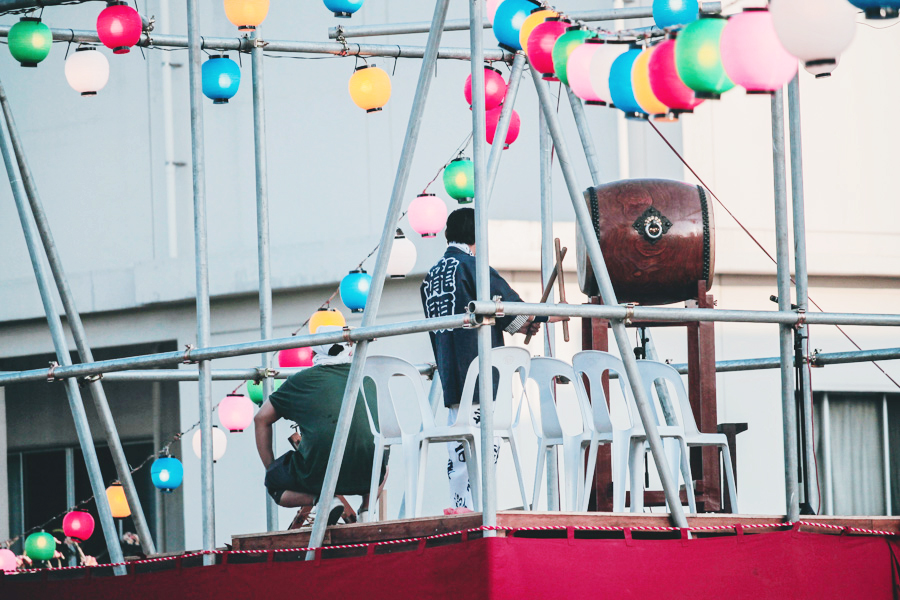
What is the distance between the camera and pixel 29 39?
752 cm

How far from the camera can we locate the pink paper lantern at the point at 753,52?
441 centimetres

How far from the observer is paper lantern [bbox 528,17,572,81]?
5.71 metres

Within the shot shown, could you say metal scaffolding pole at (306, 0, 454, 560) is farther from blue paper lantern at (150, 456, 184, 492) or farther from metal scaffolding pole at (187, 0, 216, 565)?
blue paper lantern at (150, 456, 184, 492)

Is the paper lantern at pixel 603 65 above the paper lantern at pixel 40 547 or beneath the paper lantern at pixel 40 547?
above

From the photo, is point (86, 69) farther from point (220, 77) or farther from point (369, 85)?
point (369, 85)

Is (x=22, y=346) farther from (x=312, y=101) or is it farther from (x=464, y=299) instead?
(x=464, y=299)

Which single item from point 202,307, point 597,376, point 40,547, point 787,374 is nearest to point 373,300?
point 202,307

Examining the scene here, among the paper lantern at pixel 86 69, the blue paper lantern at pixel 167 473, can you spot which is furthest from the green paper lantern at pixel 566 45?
the blue paper lantern at pixel 167 473

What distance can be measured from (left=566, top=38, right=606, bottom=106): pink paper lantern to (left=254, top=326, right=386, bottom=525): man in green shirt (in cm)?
239

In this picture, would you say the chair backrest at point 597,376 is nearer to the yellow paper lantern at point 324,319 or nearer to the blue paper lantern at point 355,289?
the blue paper lantern at point 355,289

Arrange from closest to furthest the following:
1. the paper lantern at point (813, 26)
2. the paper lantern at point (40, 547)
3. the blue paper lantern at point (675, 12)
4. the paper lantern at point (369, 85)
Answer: the paper lantern at point (813, 26) → the blue paper lantern at point (675, 12) → the paper lantern at point (369, 85) → the paper lantern at point (40, 547)

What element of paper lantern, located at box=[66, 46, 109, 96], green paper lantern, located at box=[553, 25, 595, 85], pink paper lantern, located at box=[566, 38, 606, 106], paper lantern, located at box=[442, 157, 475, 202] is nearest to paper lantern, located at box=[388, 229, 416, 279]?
paper lantern, located at box=[442, 157, 475, 202]

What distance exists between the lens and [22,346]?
1322 cm

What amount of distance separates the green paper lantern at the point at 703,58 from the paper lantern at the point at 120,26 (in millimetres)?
3743
